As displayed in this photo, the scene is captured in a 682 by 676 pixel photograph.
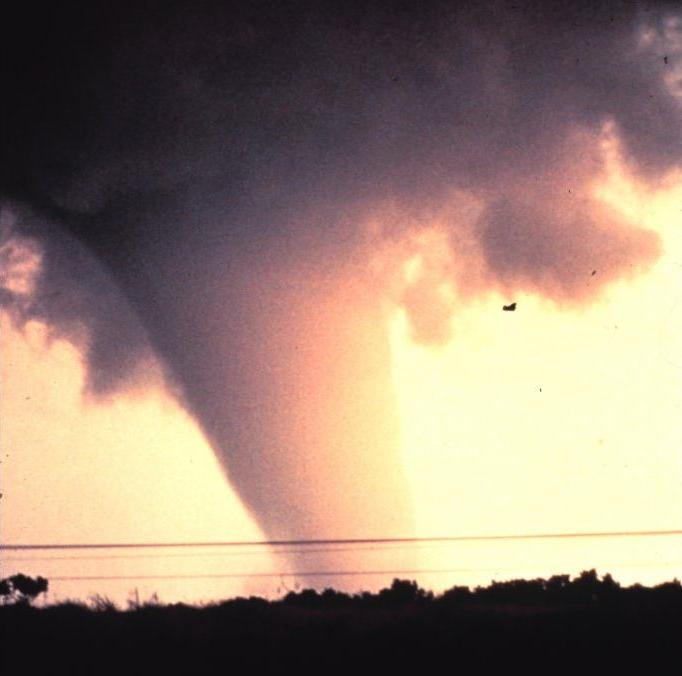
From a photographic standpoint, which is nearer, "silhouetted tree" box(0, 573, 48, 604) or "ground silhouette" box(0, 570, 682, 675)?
"ground silhouette" box(0, 570, 682, 675)

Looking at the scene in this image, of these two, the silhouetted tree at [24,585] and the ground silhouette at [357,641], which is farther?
the silhouetted tree at [24,585]

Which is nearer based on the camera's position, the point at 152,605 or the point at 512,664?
the point at 512,664

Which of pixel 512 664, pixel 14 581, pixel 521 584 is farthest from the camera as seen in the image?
pixel 14 581

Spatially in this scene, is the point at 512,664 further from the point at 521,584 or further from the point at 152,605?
the point at 521,584

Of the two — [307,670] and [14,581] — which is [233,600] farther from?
[14,581]

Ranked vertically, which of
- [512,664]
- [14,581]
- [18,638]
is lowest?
[512,664]

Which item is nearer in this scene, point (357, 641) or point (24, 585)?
point (357, 641)

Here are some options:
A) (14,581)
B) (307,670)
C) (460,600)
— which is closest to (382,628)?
(307,670)

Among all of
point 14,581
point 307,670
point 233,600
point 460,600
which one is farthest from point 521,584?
point 14,581

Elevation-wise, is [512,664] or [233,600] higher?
[233,600]

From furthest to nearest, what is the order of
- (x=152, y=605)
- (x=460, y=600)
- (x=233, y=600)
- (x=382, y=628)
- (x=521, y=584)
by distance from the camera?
(x=521, y=584) < (x=460, y=600) < (x=233, y=600) < (x=152, y=605) < (x=382, y=628)
